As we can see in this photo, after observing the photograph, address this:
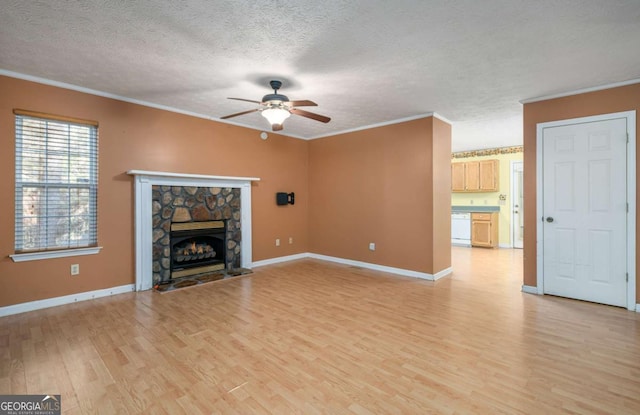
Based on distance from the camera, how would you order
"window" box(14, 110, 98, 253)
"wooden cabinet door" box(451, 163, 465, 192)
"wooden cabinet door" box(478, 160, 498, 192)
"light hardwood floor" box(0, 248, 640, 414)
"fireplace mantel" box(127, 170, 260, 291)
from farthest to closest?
"wooden cabinet door" box(451, 163, 465, 192) → "wooden cabinet door" box(478, 160, 498, 192) → "fireplace mantel" box(127, 170, 260, 291) → "window" box(14, 110, 98, 253) → "light hardwood floor" box(0, 248, 640, 414)

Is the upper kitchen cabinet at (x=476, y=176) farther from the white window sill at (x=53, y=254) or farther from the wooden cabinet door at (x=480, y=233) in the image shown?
the white window sill at (x=53, y=254)

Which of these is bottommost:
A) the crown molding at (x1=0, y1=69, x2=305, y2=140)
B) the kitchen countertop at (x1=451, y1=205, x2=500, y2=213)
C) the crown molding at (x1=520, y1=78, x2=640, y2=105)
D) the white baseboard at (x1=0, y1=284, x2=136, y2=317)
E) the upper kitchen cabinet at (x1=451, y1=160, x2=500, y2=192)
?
the white baseboard at (x1=0, y1=284, x2=136, y2=317)

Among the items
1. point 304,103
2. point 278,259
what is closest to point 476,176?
point 278,259

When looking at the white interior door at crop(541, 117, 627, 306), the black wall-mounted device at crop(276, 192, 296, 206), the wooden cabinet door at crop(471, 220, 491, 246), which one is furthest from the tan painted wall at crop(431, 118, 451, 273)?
the wooden cabinet door at crop(471, 220, 491, 246)

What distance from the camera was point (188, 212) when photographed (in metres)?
4.71

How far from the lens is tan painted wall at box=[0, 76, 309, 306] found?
328cm

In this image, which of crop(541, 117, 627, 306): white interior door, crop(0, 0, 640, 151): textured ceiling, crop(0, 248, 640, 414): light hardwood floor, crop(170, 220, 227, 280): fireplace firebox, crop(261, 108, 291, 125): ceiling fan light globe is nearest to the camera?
crop(0, 248, 640, 414): light hardwood floor

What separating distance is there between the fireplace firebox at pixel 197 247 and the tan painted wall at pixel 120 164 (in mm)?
601

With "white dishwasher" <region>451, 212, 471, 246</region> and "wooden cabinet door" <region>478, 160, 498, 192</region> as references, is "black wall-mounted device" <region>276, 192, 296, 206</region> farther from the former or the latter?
"wooden cabinet door" <region>478, 160, 498, 192</region>

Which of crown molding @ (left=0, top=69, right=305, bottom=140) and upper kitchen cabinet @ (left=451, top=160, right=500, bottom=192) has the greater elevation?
crown molding @ (left=0, top=69, right=305, bottom=140)

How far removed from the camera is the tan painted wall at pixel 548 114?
3434 millimetres

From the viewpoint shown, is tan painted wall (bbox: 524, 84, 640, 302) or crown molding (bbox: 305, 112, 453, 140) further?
crown molding (bbox: 305, 112, 453, 140)

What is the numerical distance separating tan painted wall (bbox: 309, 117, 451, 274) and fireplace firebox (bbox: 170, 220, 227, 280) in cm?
204

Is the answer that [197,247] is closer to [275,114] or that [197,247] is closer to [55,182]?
[55,182]
